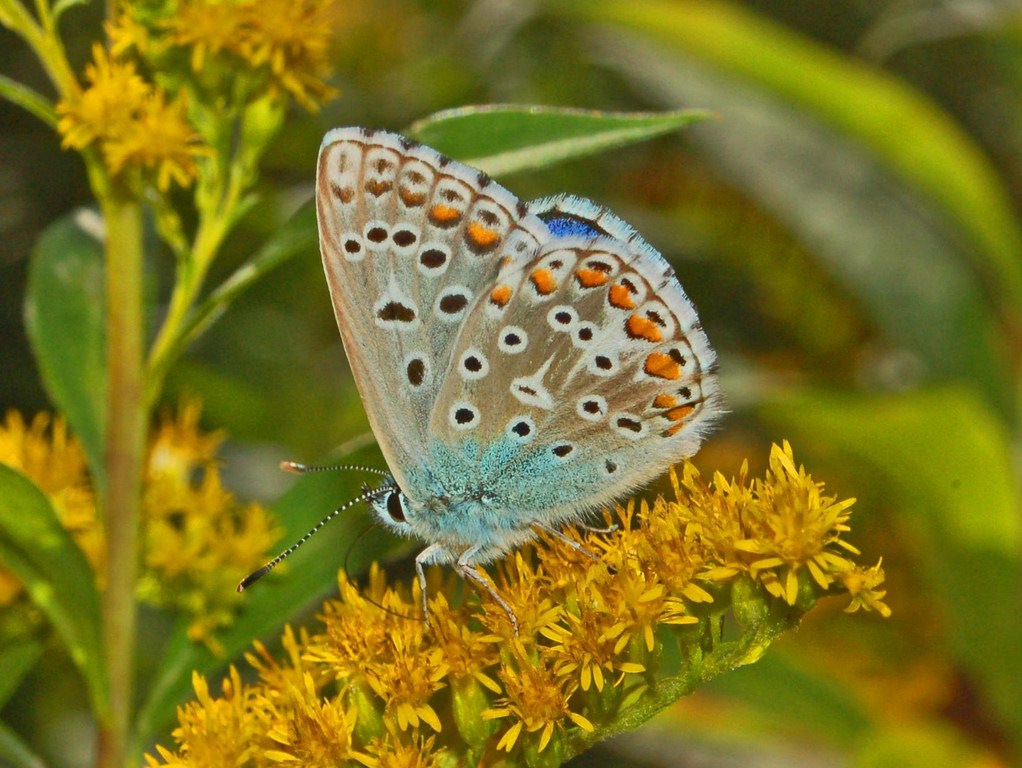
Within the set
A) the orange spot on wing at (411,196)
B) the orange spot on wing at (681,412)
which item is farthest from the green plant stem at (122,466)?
the orange spot on wing at (681,412)

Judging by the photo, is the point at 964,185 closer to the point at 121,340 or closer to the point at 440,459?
the point at 440,459

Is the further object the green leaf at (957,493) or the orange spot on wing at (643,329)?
the green leaf at (957,493)

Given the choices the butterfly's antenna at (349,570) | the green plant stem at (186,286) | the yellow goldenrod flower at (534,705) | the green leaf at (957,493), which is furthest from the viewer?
the green leaf at (957,493)

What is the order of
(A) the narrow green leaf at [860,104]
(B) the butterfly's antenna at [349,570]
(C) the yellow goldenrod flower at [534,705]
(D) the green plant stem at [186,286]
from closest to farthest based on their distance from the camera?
(C) the yellow goldenrod flower at [534,705] → (B) the butterfly's antenna at [349,570] → (D) the green plant stem at [186,286] → (A) the narrow green leaf at [860,104]

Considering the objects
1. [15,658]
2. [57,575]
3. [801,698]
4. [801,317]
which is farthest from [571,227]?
[801,317]

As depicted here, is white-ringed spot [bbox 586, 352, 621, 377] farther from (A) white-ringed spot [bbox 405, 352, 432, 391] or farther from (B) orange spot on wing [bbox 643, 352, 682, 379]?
(A) white-ringed spot [bbox 405, 352, 432, 391]

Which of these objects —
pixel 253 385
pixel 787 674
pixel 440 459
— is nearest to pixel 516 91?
pixel 253 385

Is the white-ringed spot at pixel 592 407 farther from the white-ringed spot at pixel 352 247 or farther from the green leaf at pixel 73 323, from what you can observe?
the green leaf at pixel 73 323
